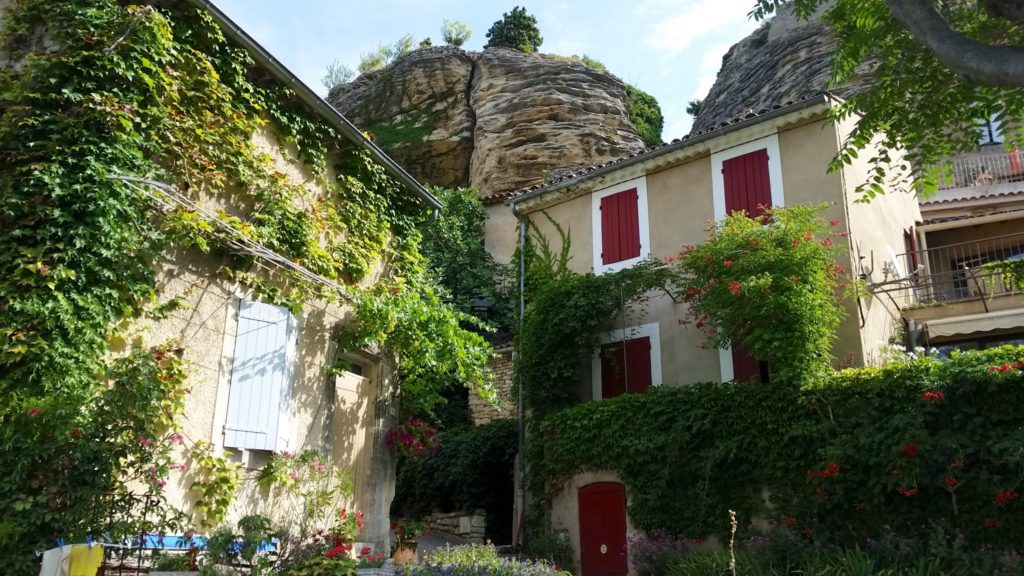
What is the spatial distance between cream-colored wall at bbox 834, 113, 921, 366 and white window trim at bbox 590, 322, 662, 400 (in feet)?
10.5

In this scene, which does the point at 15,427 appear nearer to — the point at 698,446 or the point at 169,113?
the point at 169,113

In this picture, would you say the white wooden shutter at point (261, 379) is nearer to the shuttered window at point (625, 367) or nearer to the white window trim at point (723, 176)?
the shuttered window at point (625, 367)

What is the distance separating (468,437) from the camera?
1692cm

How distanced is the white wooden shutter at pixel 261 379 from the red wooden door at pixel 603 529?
5.87m

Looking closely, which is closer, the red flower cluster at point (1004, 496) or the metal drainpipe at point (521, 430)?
the red flower cluster at point (1004, 496)

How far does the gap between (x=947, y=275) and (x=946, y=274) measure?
212cm

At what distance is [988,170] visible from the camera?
2064 centimetres

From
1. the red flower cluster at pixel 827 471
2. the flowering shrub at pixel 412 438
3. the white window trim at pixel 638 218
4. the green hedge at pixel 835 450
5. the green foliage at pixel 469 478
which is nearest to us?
the green hedge at pixel 835 450

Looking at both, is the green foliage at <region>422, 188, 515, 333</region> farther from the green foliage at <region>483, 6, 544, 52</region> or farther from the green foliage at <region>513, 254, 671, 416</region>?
the green foliage at <region>483, 6, 544, 52</region>

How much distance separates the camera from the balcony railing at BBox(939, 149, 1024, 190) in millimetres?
20141

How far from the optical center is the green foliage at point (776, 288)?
36.6ft

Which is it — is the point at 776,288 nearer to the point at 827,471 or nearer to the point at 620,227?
the point at 827,471

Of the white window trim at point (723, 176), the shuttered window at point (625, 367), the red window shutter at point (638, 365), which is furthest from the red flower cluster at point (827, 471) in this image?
the red window shutter at point (638, 365)

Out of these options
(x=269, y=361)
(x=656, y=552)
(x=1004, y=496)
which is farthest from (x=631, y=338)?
(x=269, y=361)
